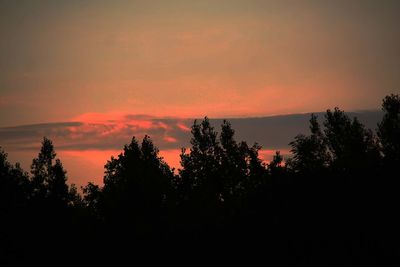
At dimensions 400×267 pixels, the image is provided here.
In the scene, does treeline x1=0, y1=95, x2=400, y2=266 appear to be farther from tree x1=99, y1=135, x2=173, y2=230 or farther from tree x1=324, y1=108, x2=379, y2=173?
tree x1=324, y1=108, x2=379, y2=173

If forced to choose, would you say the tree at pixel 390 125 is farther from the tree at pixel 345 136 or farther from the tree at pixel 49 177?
the tree at pixel 49 177

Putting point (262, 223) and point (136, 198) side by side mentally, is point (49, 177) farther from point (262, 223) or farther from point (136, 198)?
point (262, 223)

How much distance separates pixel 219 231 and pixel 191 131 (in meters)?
37.3

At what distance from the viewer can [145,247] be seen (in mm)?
19969

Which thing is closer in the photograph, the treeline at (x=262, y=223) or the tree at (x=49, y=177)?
the treeline at (x=262, y=223)

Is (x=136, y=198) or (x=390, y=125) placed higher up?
(x=390, y=125)

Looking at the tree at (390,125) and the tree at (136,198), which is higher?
the tree at (390,125)

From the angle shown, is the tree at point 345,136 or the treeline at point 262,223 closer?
the treeline at point 262,223

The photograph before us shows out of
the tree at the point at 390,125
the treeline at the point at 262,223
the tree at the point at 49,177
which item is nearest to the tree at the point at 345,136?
the tree at the point at 390,125

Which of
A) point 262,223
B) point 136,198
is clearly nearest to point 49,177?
point 136,198

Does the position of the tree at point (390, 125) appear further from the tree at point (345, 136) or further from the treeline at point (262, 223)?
the treeline at point (262, 223)

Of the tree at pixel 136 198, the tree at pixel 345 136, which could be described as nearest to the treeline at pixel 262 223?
the tree at pixel 136 198

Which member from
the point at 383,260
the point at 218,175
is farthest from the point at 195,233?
the point at 218,175

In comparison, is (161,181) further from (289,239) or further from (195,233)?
(289,239)
